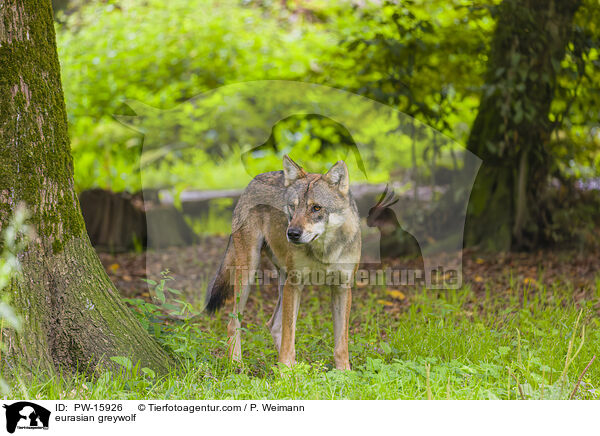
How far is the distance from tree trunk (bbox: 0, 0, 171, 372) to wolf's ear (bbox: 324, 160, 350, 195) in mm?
1789

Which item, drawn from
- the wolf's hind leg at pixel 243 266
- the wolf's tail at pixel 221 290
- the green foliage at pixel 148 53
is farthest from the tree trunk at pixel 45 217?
the green foliage at pixel 148 53

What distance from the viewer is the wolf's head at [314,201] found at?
4.01 m

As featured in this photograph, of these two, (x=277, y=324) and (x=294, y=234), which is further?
(x=277, y=324)

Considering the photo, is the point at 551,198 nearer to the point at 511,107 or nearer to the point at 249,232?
the point at 511,107

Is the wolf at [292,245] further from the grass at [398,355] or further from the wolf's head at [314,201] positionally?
the grass at [398,355]

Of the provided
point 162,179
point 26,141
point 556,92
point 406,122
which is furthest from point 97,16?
point 556,92

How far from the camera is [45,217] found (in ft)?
11.9

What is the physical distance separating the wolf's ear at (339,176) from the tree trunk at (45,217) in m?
1.79

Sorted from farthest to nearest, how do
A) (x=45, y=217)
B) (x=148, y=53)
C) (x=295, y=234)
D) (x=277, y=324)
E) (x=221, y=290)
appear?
(x=148, y=53) → (x=221, y=290) → (x=277, y=324) → (x=295, y=234) → (x=45, y=217)

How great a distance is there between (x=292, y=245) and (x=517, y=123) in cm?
484

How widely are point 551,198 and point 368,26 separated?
141 inches

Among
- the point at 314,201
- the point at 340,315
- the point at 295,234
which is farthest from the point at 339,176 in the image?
the point at 340,315

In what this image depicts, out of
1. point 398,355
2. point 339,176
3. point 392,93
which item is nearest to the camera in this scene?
point 339,176
